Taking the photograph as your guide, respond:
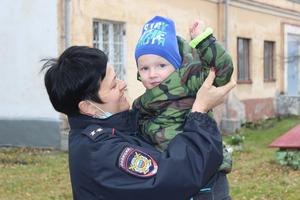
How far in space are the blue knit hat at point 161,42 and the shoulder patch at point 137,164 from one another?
0.48m

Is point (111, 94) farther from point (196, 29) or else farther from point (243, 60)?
point (243, 60)

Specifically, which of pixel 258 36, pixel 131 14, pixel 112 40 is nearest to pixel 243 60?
pixel 258 36

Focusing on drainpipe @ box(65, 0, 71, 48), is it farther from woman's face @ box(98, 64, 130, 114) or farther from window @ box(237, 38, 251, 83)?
woman's face @ box(98, 64, 130, 114)

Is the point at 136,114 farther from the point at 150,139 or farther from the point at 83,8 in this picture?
the point at 83,8

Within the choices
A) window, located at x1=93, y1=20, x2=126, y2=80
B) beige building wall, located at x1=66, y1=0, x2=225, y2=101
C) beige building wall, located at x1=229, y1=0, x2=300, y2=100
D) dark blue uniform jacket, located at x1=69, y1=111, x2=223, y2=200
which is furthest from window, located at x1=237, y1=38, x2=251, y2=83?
dark blue uniform jacket, located at x1=69, y1=111, x2=223, y2=200

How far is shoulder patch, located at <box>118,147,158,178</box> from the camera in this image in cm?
179

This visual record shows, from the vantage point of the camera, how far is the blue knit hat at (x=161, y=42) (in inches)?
83.8

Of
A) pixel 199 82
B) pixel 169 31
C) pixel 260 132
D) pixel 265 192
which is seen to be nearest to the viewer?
pixel 199 82

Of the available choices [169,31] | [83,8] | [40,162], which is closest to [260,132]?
[83,8]

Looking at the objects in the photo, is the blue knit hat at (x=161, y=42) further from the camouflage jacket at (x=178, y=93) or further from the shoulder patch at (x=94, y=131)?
the shoulder patch at (x=94, y=131)

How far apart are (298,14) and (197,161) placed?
19.3 meters

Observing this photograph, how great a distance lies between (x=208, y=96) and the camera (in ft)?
6.45

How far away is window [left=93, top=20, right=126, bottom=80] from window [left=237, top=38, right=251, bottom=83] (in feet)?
18.7

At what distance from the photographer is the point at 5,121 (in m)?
10.8
